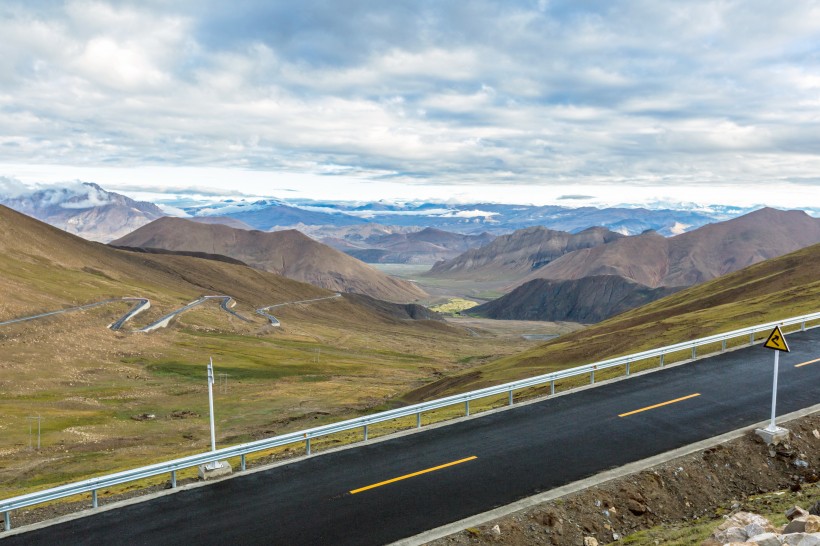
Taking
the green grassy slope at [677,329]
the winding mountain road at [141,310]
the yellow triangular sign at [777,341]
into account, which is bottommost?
the winding mountain road at [141,310]

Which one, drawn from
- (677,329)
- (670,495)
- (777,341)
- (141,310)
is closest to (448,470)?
(670,495)

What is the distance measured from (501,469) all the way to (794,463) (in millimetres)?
10214

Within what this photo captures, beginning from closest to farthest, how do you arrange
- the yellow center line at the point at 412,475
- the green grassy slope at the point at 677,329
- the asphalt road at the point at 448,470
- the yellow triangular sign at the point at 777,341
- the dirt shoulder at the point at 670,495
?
the dirt shoulder at the point at 670,495, the asphalt road at the point at 448,470, the yellow center line at the point at 412,475, the yellow triangular sign at the point at 777,341, the green grassy slope at the point at 677,329

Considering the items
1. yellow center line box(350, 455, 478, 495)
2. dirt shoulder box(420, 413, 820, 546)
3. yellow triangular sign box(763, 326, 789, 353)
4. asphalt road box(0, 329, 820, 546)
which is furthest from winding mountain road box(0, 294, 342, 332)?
yellow triangular sign box(763, 326, 789, 353)

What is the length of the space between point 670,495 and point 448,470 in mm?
7092

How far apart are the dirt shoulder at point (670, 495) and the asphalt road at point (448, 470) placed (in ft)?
3.79

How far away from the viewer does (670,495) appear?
18562 mm

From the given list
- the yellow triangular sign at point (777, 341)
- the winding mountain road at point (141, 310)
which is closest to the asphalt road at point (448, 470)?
the yellow triangular sign at point (777, 341)

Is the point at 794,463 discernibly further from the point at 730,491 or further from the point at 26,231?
the point at 26,231

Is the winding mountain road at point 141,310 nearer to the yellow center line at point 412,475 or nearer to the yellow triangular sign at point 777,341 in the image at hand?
the yellow center line at point 412,475

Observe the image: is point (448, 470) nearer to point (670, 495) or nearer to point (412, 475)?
point (412, 475)

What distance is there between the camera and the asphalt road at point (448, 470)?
16.9 metres

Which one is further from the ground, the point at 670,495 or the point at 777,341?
the point at 777,341

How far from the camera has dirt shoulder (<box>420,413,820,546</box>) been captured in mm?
16297
